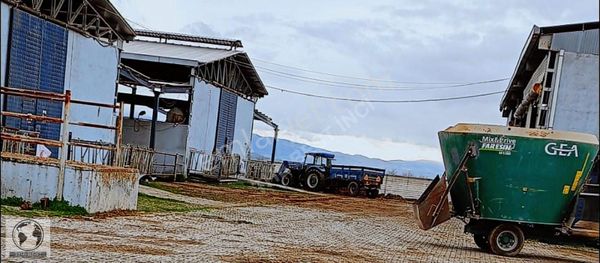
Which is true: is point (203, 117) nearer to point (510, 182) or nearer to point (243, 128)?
point (243, 128)

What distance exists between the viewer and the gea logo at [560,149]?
1059cm

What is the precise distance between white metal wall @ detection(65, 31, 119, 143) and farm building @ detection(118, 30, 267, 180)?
1505 millimetres

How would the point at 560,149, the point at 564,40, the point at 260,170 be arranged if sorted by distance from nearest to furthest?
1. the point at 560,149
2. the point at 564,40
3. the point at 260,170

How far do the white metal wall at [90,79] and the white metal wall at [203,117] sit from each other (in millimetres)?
5711

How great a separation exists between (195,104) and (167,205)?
1271 cm

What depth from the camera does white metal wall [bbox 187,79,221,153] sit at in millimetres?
26406

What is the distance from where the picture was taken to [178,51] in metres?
29.0

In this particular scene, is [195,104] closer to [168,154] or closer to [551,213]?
[168,154]

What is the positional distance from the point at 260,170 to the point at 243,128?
2.86 meters

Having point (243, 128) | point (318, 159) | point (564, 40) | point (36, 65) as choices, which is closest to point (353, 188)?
point (318, 159)

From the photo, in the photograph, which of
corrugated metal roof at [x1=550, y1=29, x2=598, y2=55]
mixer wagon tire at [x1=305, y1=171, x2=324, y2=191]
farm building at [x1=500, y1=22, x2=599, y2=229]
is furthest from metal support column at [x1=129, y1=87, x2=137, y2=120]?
corrugated metal roof at [x1=550, y1=29, x2=598, y2=55]

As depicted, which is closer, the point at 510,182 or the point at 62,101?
the point at 62,101

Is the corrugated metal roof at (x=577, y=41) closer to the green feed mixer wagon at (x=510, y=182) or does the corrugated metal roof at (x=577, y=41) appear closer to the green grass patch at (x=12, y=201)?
the green feed mixer wagon at (x=510, y=182)

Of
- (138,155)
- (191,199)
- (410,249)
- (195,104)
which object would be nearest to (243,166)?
(195,104)
